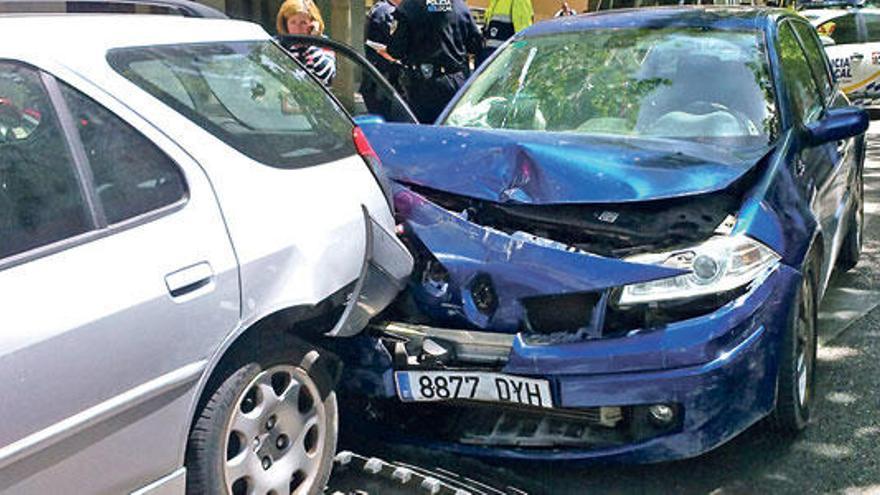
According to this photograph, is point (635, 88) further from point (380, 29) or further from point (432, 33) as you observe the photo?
point (380, 29)

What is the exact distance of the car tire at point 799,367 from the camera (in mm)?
3414

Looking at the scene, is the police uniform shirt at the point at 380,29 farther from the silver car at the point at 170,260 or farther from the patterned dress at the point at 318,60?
the silver car at the point at 170,260

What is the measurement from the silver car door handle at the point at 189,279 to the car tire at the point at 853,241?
4.24 metres

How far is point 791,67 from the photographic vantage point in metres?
4.67

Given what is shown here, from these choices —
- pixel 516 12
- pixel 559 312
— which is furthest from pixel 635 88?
pixel 516 12

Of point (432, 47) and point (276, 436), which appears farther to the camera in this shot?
point (432, 47)

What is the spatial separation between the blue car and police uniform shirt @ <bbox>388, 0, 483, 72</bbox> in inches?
125

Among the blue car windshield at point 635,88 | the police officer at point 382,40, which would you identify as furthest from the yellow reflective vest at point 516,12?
the blue car windshield at point 635,88

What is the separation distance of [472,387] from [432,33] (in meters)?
4.50

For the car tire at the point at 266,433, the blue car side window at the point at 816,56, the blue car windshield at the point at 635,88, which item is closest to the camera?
the car tire at the point at 266,433

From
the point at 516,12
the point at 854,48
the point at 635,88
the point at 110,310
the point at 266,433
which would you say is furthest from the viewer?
the point at 854,48

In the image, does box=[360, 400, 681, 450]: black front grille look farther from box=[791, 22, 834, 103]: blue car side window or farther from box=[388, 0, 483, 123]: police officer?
box=[388, 0, 483, 123]: police officer

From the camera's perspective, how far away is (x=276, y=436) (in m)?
2.92

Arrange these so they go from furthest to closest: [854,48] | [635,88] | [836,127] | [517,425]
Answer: [854,48]
[635,88]
[836,127]
[517,425]
